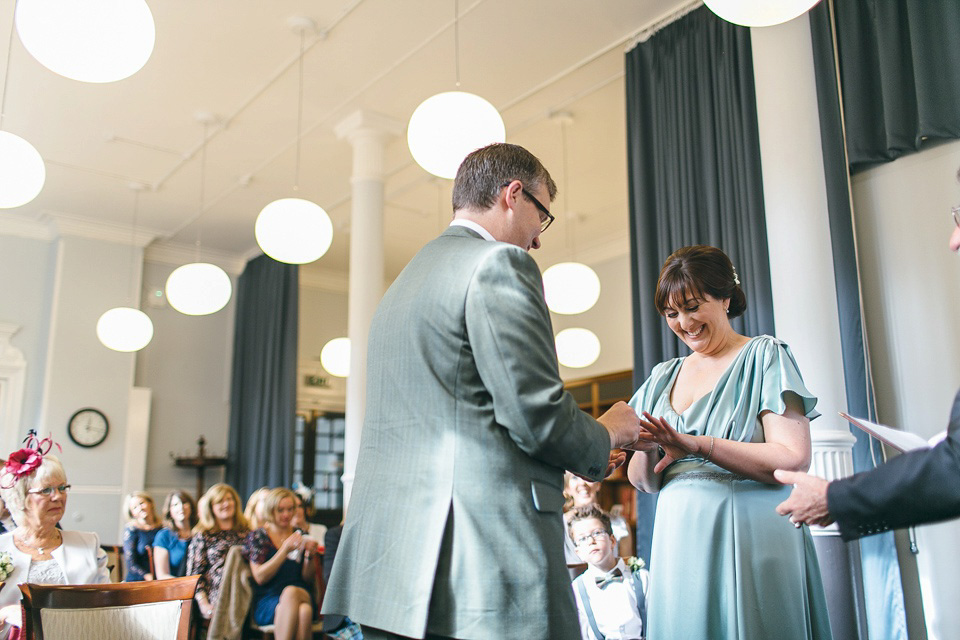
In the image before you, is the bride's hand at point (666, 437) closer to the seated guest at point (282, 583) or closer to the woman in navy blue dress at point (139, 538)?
the seated guest at point (282, 583)

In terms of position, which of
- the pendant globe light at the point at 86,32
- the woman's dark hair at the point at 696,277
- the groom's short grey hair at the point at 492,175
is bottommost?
the woman's dark hair at the point at 696,277

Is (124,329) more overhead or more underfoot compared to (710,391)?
more overhead

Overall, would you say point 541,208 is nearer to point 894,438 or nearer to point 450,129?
point 894,438

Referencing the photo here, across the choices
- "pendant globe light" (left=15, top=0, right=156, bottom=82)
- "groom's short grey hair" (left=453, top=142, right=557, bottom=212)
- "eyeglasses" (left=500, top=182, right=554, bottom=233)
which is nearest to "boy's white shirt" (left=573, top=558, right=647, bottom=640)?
"eyeglasses" (left=500, top=182, right=554, bottom=233)

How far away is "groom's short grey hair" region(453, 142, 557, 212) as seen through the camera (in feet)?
5.66

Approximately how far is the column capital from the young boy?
3.85 meters

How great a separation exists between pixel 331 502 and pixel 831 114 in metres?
8.24

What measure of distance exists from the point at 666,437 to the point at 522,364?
0.65m

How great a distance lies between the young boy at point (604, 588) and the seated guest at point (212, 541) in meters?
2.34

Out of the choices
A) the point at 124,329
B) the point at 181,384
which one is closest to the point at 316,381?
the point at 181,384

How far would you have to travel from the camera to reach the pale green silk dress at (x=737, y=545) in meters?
1.94

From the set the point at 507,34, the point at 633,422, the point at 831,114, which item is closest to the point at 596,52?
the point at 507,34

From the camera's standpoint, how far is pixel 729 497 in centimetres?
201

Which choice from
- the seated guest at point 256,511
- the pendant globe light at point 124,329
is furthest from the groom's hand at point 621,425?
the pendant globe light at point 124,329
